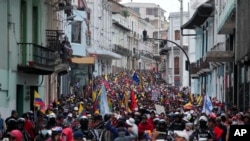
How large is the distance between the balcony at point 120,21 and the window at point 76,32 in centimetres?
3576

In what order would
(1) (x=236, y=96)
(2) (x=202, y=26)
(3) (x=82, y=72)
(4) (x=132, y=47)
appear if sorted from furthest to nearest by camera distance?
(4) (x=132, y=47) < (3) (x=82, y=72) < (2) (x=202, y=26) < (1) (x=236, y=96)

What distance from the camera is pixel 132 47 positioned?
11606 cm

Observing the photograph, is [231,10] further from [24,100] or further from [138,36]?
[138,36]

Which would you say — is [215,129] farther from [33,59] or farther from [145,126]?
[33,59]

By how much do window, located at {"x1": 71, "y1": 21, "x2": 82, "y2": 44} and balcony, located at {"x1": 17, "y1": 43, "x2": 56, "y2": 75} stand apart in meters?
25.8

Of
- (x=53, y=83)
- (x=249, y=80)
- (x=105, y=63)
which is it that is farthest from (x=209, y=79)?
(x=105, y=63)

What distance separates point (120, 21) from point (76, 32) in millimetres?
44456

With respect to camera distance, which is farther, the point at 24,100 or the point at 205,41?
the point at 205,41

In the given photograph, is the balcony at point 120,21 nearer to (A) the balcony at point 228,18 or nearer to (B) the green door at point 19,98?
(A) the balcony at point 228,18

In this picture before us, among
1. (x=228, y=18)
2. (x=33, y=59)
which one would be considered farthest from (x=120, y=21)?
(x=33, y=59)

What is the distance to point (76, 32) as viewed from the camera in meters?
56.5

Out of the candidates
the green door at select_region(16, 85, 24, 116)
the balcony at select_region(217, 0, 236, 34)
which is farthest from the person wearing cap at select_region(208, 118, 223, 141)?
the green door at select_region(16, 85, 24, 116)

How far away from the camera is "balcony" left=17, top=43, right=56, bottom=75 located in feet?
89.6

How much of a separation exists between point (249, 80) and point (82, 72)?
35.4 meters
